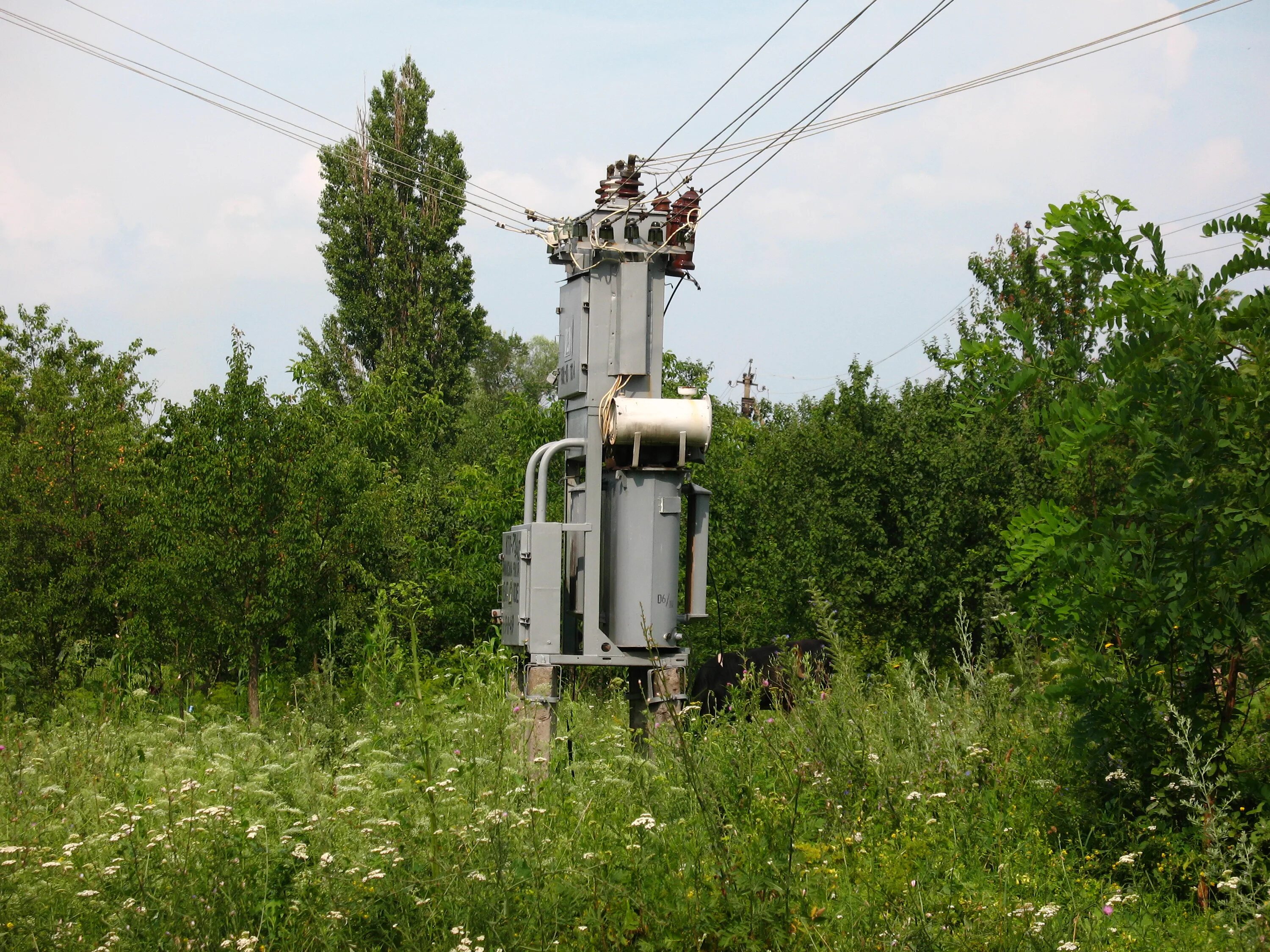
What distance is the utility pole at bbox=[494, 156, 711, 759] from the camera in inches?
310

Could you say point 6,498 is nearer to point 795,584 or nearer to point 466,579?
point 466,579

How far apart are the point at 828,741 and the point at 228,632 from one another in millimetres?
8869

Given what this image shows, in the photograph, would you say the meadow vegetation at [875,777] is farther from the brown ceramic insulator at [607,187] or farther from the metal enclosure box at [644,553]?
the brown ceramic insulator at [607,187]

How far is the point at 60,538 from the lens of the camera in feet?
44.3

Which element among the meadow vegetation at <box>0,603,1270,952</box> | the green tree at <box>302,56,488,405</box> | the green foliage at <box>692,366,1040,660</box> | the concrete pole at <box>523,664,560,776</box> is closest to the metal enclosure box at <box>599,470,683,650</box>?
the concrete pole at <box>523,664,560,776</box>

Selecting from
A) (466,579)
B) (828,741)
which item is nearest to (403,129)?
(466,579)

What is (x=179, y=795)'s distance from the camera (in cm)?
439

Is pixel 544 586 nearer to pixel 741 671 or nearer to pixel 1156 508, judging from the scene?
pixel 741 671

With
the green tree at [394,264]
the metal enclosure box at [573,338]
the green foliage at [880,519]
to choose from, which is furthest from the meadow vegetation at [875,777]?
the green tree at [394,264]

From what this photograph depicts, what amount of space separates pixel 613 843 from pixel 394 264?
96.4 feet

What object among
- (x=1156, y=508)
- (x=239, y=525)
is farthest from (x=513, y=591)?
(x=239, y=525)

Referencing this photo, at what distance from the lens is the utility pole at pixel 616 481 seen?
7.88m

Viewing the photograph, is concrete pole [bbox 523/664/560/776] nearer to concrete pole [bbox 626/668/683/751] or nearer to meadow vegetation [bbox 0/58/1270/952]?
meadow vegetation [bbox 0/58/1270/952]

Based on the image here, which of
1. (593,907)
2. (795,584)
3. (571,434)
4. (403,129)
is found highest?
(403,129)
